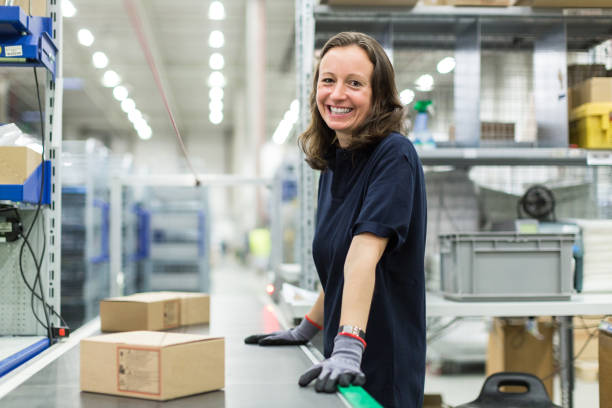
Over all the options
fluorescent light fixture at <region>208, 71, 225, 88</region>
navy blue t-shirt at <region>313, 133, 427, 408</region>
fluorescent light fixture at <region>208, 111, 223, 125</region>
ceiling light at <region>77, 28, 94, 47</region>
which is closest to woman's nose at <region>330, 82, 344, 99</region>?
navy blue t-shirt at <region>313, 133, 427, 408</region>

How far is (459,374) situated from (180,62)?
422 inches

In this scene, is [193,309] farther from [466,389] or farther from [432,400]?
[466,389]

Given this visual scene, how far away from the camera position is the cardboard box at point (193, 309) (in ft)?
5.91

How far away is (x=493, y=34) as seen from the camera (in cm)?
263

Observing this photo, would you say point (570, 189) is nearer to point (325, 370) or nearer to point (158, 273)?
point (325, 370)

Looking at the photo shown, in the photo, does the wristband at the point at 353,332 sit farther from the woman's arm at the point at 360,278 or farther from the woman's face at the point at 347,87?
the woman's face at the point at 347,87

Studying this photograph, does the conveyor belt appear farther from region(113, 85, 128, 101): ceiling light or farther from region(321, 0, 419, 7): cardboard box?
region(113, 85, 128, 101): ceiling light

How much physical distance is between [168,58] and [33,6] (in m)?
11.8

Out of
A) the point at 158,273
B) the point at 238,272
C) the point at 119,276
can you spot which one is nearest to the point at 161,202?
the point at 158,273

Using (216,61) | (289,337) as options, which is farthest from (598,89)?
(216,61)

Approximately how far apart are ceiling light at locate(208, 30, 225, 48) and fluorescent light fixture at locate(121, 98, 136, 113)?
4465 mm

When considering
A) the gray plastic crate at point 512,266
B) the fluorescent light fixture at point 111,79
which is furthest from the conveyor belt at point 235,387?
the fluorescent light fixture at point 111,79

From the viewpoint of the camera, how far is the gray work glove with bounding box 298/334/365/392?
999 mm

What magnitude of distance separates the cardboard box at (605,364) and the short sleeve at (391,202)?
114cm
